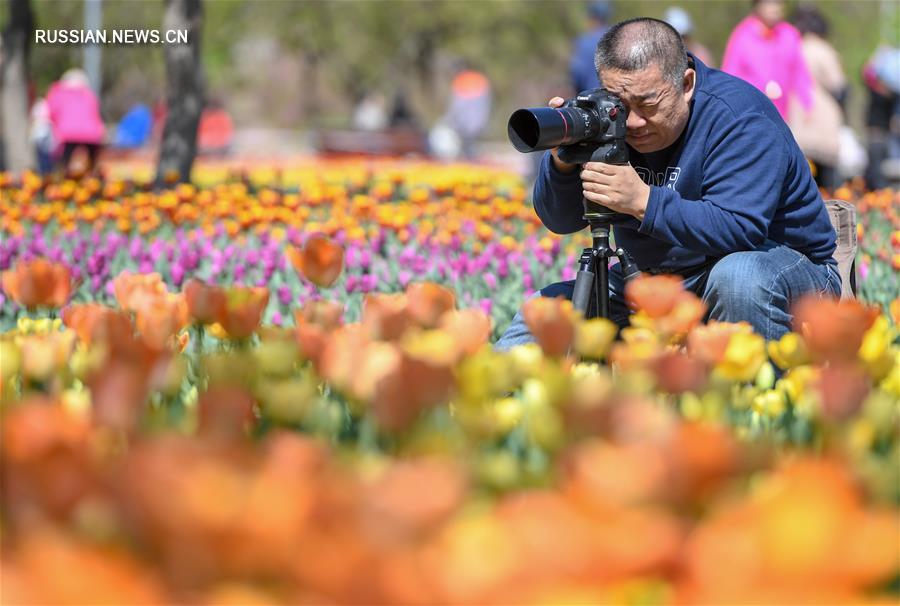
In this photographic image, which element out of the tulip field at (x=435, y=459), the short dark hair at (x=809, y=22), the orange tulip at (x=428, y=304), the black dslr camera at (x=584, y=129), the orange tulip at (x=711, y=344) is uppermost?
the short dark hair at (x=809, y=22)

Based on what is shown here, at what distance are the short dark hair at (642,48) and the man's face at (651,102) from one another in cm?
2

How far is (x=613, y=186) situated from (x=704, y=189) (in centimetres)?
37

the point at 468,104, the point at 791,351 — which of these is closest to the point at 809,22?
the point at 791,351

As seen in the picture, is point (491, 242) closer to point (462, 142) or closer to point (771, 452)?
point (771, 452)

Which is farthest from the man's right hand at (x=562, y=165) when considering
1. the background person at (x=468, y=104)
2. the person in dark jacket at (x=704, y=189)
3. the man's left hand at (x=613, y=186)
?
the background person at (x=468, y=104)

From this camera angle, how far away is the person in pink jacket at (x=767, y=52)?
21.6 feet

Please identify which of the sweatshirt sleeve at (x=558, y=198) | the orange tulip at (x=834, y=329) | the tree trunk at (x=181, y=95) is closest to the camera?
the orange tulip at (x=834, y=329)

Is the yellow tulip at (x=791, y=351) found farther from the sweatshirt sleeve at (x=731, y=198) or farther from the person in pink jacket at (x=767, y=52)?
the person in pink jacket at (x=767, y=52)

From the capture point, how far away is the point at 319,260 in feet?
7.64

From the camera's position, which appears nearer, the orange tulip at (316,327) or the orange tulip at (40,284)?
the orange tulip at (316,327)

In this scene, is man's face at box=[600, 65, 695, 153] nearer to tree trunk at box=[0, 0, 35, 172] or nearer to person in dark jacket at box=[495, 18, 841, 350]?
person in dark jacket at box=[495, 18, 841, 350]

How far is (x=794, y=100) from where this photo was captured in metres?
6.94

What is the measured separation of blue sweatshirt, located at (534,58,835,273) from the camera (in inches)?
113

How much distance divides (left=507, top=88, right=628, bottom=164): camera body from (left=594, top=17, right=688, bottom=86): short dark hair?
0.08m
